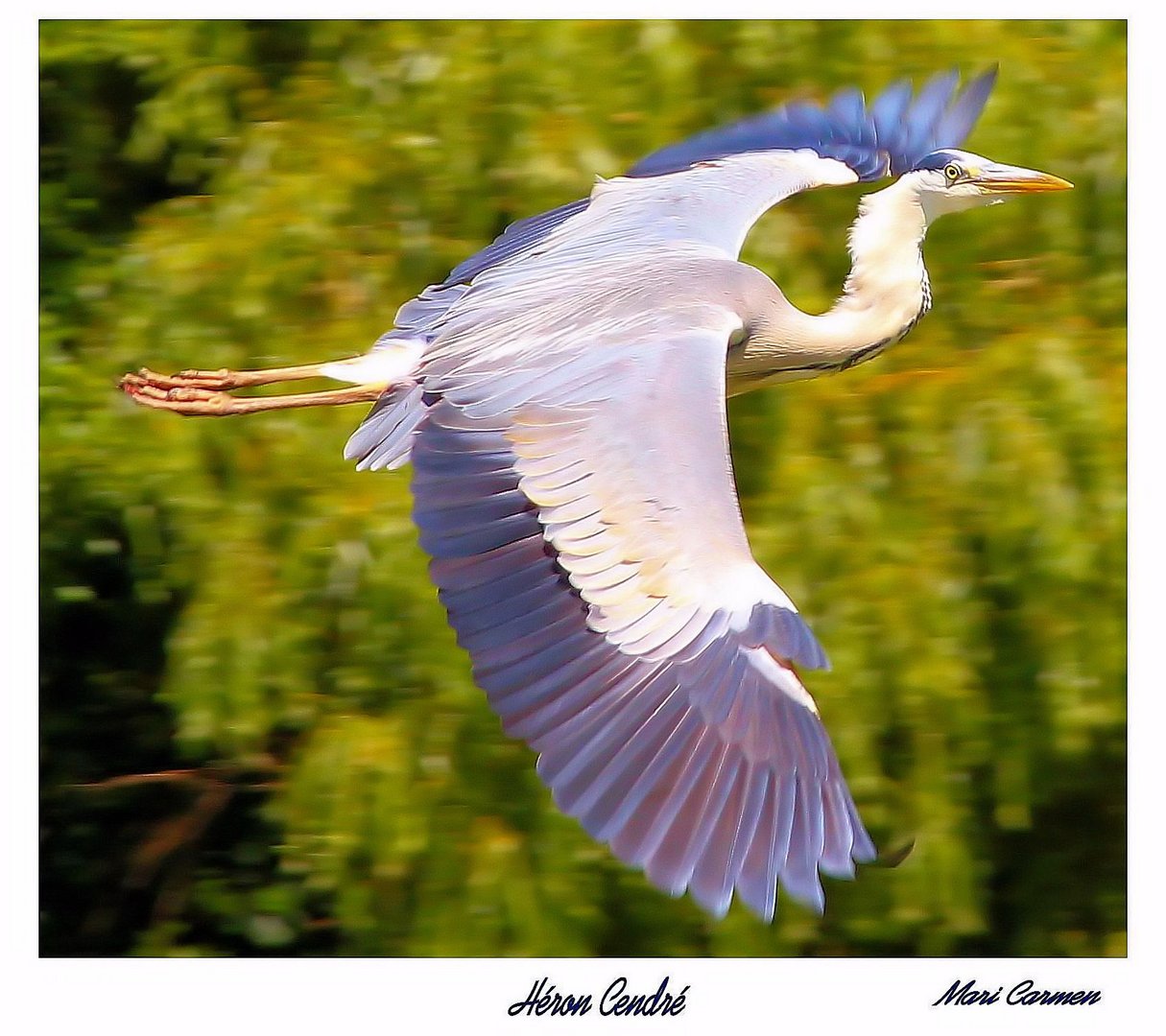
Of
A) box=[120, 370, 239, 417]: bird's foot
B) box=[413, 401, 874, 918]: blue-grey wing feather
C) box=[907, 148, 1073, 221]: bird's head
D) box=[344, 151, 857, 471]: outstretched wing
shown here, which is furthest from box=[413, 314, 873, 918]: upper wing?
box=[907, 148, 1073, 221]: bird's head

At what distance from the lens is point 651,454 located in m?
2.39

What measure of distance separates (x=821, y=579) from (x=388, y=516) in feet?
2.42

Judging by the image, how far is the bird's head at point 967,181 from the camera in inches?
121

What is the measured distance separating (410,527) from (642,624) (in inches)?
27.6

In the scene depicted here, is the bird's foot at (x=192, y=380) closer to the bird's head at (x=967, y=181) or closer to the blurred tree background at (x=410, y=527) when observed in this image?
the blurred tree background at (x=410, y=527)

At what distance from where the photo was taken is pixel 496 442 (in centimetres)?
245

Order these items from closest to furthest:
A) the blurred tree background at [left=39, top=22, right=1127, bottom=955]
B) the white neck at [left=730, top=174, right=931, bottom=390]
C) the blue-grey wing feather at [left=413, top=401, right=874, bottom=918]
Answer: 1. the blue-grey wing feather at [left=413, top=401, right=874, bottom=918]
2. the blurred tree background at [left=39, top=22, right=1127, bottom=955]
3. the white neck at [left=730, top=174, right=931, bottom=390]

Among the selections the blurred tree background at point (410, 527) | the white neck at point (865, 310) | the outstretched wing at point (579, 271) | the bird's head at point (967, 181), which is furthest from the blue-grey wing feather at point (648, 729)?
the bird's head at point (967, 181)

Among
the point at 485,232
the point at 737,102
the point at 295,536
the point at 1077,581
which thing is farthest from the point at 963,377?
the point at 295,536

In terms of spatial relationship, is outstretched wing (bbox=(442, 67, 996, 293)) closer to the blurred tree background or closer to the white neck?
the blurred tree background

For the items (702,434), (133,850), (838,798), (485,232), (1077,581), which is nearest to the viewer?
(838,798)

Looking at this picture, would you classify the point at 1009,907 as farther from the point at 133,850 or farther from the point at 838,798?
the point at 133,850
